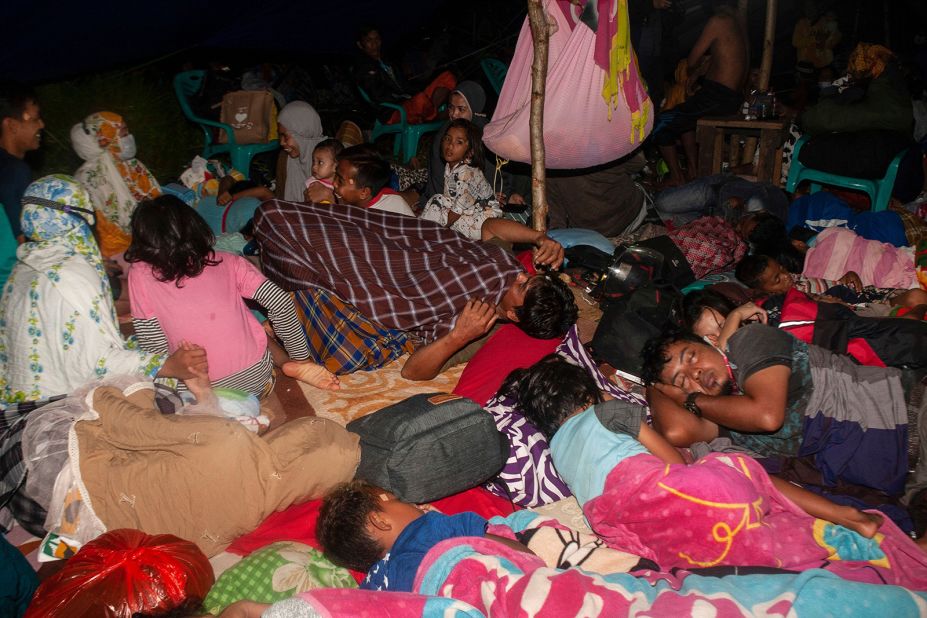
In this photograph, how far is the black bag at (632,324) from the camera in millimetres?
3061

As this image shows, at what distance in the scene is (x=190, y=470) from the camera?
1.99 m

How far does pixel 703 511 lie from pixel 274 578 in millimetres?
1138

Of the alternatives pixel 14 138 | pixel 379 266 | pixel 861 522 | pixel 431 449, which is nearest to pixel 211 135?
pixel 14 138

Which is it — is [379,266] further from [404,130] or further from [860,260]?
[404,130]

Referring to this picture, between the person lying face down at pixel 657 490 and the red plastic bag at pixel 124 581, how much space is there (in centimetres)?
108

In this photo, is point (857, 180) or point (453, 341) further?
point (857, 180)

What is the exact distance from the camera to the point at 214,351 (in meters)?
2.67

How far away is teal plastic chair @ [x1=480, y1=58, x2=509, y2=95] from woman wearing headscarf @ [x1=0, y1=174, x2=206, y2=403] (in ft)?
15.3

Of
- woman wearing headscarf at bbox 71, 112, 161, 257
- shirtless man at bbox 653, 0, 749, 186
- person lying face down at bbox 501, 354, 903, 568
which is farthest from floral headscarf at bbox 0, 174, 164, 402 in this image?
shirtless man at bbox 653, 0, 749, 186

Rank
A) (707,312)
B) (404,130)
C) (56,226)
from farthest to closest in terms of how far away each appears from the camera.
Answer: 1. (404,130)
2. (707,312)
3. (56,226)

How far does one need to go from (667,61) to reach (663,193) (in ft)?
6.84

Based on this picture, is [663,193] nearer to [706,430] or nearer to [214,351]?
[706,430]

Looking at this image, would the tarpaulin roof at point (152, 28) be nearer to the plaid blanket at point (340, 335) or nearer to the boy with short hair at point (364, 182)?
the boy with short hair at point (364, 182)

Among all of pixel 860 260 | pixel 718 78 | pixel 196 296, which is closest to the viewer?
pixel 196 296
